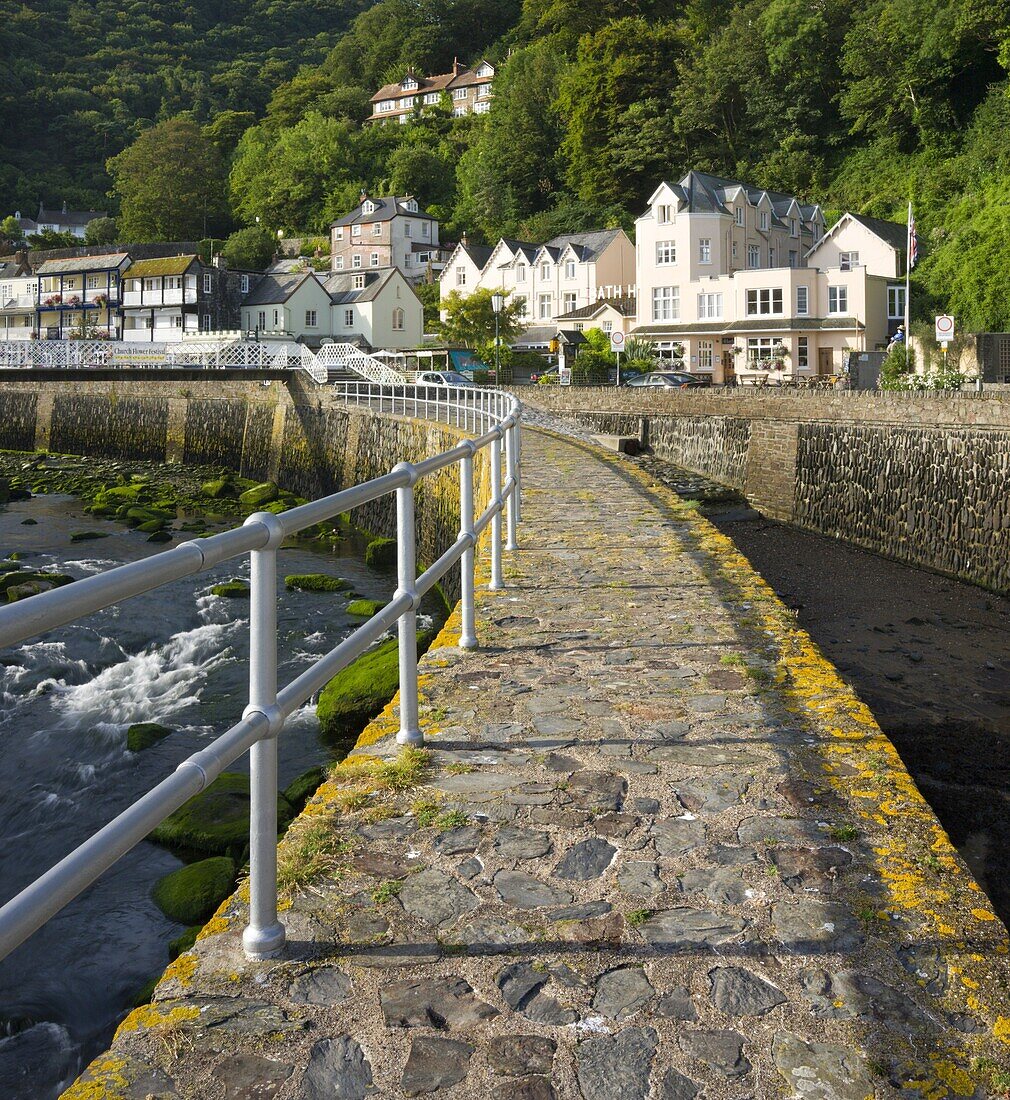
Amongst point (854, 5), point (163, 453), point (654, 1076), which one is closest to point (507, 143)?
point (854, 5)

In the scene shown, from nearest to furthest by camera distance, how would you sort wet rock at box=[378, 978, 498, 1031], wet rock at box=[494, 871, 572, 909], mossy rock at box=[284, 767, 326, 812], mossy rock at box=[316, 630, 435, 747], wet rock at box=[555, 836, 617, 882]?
wet rock at box=[378, 978, 498, 1031] → wet rock at box=[494, 871, 572, 909] → wet rock at box=[555, 836, 617, 882] → mossy rock at box=[284, 767, 326, 812] → mossy rock at box=[316, 630, 435, 747]

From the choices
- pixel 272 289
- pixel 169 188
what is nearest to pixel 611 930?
pixel 272 289

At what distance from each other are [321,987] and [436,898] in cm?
59

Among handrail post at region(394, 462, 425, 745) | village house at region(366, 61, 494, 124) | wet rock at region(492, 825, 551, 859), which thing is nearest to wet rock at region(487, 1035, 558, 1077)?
wet rock at region(492, 825, 551, 859)

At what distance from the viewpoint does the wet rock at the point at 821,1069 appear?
256 centimetres

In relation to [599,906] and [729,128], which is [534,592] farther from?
[729,128]

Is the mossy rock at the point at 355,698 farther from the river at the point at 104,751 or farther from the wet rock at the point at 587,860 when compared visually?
the wet rock at the point at 587,860

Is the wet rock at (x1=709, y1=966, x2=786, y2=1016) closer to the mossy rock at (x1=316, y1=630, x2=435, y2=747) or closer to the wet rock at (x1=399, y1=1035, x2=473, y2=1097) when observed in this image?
the wet rock at (x1=399, y1=1035, x2=473, y2=1097)

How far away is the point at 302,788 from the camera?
8719mm

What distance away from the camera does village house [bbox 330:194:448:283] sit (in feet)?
304

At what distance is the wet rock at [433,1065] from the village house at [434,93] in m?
125

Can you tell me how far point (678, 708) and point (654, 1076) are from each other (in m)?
2.82

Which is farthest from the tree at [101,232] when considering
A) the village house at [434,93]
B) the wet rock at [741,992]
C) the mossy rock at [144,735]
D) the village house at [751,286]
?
the wet rock at [741,992]

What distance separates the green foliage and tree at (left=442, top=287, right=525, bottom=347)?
4152cm
